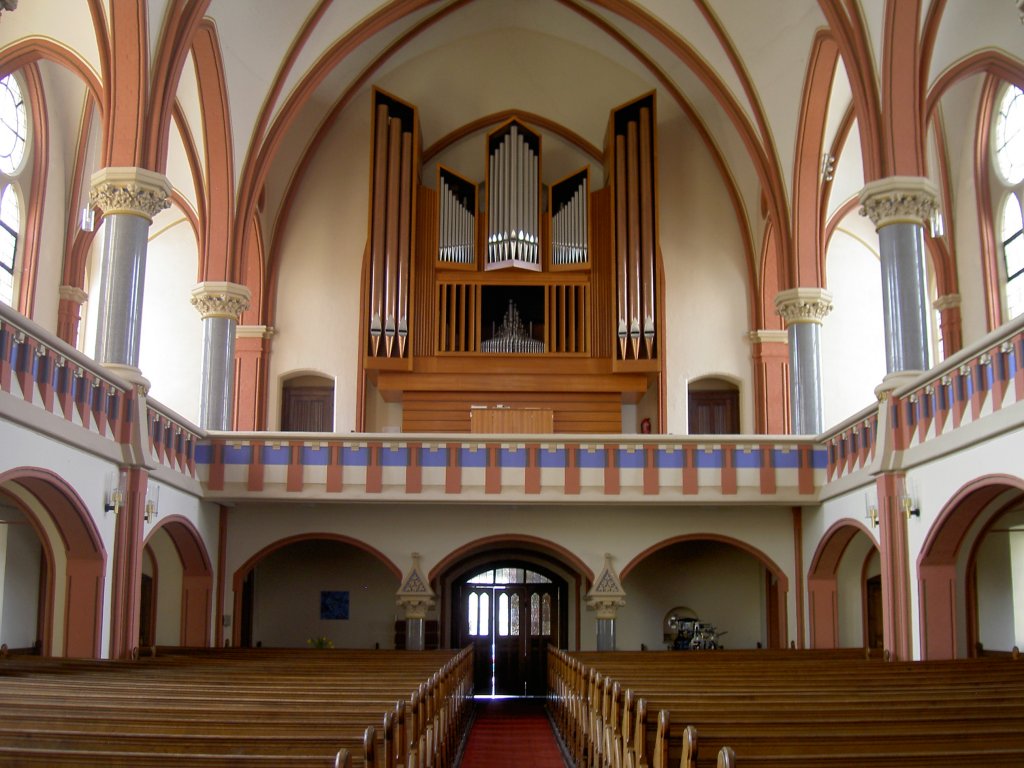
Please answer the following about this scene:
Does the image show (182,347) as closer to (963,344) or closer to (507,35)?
(507,35)

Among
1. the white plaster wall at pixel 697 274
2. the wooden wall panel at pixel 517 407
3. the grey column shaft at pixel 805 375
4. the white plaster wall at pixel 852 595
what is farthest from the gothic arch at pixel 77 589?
the white plaster wall at pixel 697 274

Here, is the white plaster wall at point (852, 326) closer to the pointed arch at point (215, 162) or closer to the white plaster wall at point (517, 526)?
the white plaster wall at point (517, 526)

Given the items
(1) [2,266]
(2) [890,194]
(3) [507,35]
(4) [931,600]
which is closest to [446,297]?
(3) [507,35]

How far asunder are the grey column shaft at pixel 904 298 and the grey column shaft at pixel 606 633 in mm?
6365

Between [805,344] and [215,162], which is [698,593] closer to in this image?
[805,344]

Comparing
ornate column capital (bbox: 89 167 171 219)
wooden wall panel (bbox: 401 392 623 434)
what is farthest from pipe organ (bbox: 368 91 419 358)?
ornate column capital (bbox: 89 167 171 219)

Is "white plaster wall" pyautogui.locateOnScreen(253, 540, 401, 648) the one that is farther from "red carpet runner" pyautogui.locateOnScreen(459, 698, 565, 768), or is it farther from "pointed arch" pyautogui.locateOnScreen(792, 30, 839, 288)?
"pointed arch" pyautogui.locateOnScreen(792, 30, 839, 288)

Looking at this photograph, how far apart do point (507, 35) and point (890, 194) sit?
11450mm

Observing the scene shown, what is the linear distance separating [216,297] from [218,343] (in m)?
0.80

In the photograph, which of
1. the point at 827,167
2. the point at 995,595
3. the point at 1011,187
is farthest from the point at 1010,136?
the point at 995,595

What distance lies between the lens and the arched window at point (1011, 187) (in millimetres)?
19438

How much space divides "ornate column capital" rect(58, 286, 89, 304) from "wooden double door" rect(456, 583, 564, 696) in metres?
9.07

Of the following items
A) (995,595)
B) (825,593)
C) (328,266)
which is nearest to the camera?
(995,595)

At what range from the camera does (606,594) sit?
17.9m
